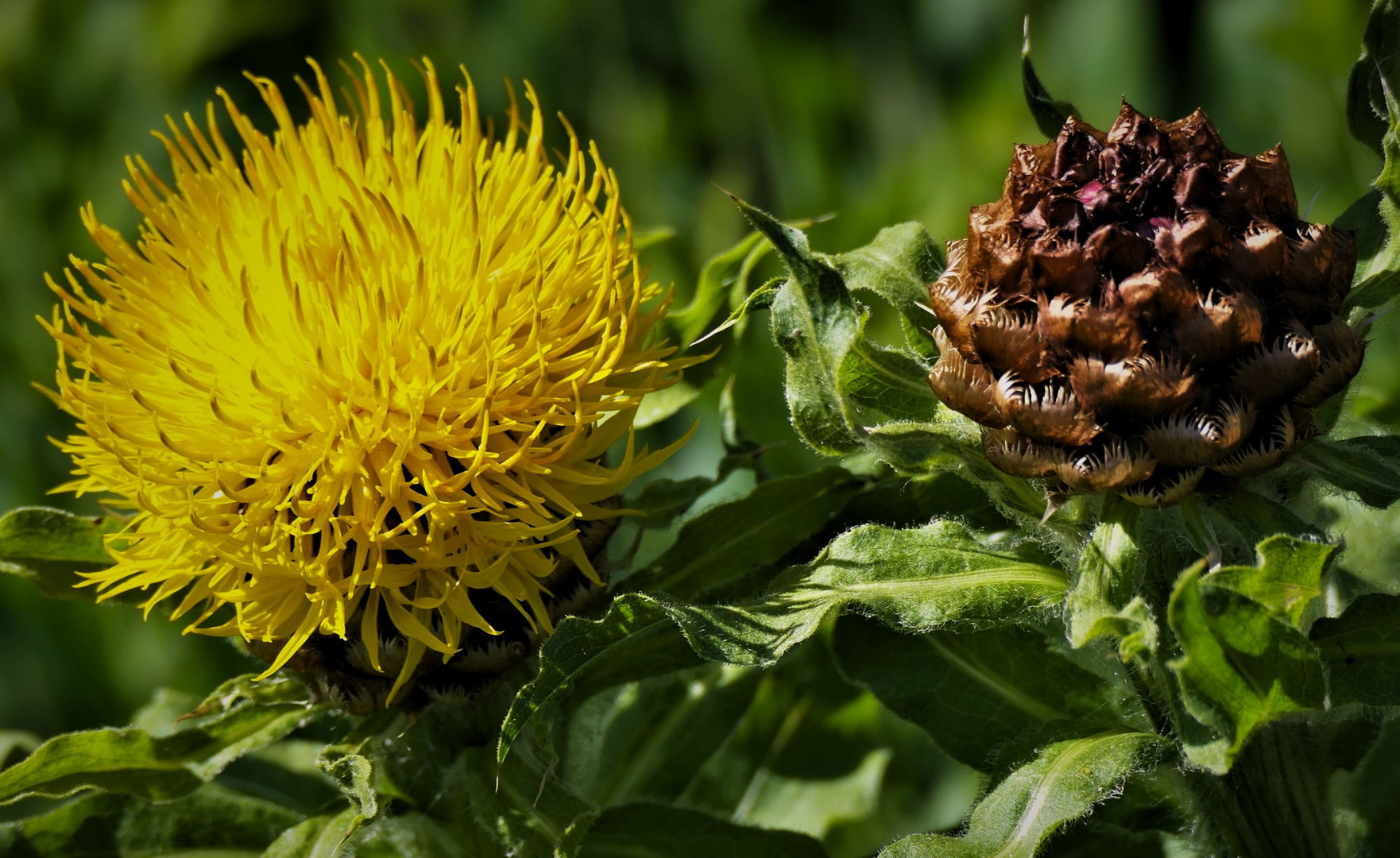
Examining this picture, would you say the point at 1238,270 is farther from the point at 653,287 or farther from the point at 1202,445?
the point at 653,287

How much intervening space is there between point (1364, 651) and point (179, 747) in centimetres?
168

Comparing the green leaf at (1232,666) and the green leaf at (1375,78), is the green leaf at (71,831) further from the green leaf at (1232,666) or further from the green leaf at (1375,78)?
the green leaf at (1375,78)

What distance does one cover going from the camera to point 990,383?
1543 mm

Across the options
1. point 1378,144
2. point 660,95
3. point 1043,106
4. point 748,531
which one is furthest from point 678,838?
point 660,95

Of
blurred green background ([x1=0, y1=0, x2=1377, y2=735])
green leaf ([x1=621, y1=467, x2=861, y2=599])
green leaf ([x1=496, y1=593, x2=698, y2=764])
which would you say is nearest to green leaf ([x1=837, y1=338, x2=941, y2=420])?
green leaf ([x1=621, y1=467, x2=861, y2=599])

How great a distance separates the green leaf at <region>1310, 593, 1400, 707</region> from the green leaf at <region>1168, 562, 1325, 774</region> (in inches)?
Result: 6.0

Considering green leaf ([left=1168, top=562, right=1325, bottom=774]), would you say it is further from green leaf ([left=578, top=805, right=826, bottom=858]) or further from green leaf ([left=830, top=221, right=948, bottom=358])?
green leaf ([left=578, top=805, right=826, bottom=858])

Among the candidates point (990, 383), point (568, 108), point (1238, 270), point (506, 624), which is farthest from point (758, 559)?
point (568, 108)

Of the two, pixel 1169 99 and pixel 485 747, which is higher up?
pixel 1169 99

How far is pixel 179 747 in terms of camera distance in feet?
6.68

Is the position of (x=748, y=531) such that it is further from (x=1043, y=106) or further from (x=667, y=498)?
(x=1043, y=106)

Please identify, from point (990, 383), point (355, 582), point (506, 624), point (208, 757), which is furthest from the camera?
point (208, 757)

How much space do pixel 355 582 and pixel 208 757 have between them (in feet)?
1.81

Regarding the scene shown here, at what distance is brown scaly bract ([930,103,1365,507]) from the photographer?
4.73 feet
